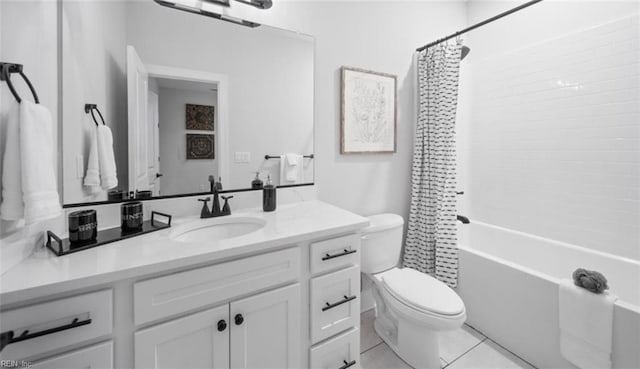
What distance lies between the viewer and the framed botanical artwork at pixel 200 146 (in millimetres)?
1420

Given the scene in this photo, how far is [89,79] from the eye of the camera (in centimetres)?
114

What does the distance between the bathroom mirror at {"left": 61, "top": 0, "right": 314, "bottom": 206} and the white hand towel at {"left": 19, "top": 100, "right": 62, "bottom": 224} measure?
0.36m

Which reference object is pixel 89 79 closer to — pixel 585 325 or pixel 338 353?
pixel 338 353

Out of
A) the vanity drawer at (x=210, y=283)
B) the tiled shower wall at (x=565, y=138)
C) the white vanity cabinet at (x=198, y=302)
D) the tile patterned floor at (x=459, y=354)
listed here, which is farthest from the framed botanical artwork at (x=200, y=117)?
the tiled shower wall at (x=565, y=138)

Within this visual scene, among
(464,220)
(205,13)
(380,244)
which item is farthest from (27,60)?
(464,220)

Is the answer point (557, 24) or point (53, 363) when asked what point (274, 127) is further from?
point (557, 24)

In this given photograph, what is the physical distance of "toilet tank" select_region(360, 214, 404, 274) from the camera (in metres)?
1.74

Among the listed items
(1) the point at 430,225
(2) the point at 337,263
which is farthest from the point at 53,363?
(1) the point at 430,225

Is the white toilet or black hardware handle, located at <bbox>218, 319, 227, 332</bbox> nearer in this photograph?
black hardware handle, located at <bbox>218, 319, 227, 332</bbox>

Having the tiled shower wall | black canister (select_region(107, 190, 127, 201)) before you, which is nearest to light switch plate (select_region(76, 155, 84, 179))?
black canister (select_region(107, 190, 127, 201))

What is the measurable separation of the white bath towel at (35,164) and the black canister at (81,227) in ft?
0.60

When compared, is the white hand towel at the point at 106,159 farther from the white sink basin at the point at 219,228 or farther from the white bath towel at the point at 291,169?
the white bath towel at the point at 291,169

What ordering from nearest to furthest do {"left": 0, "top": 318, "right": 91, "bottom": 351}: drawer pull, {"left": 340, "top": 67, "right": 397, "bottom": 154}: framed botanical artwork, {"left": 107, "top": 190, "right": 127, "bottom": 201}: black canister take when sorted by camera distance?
{"left": 0, "top": 318, "right": 91, "bottom": 351}: drawer pull
{"left": 107, "top": 190, "right": 127, "bottom": 201}: black canister
{"left": 340, "top": 67, "right": 397, "bottom": 154}: framed botanical artwork

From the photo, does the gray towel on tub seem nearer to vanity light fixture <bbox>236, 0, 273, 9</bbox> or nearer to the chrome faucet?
the chrome faucet
